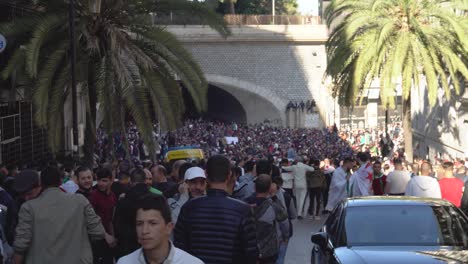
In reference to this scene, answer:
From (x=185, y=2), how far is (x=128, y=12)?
48.4 inches

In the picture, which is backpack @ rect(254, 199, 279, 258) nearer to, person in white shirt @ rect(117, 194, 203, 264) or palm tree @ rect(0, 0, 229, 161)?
person in white shirt @ rect(117, 194, 203, 264)

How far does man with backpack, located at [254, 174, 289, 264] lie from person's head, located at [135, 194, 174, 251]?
388 cm

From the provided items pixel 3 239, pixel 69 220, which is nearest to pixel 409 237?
pixel 69 220

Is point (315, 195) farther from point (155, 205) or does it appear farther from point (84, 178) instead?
point (155, 205)

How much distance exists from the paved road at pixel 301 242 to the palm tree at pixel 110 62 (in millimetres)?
3272

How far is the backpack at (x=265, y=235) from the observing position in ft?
28.0

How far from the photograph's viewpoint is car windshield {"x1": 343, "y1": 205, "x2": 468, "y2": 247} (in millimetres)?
8414

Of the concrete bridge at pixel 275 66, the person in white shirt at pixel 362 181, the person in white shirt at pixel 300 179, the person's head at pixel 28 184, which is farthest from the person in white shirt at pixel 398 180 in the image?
the concrete bridge at pixel 275 66

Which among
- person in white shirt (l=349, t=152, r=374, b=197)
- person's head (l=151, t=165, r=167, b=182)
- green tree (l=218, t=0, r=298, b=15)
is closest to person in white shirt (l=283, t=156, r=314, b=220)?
person in white shirt (l=349, t=152, r=374, b=197)

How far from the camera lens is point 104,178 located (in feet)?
29.0

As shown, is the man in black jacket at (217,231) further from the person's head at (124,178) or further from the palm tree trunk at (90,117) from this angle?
the palm tree trunk at (90,117)

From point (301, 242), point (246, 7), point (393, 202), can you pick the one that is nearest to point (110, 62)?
point (301, 242)

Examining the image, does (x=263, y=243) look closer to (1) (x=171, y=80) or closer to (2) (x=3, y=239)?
(2) (x=3, y=239)

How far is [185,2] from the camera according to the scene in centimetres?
1894
